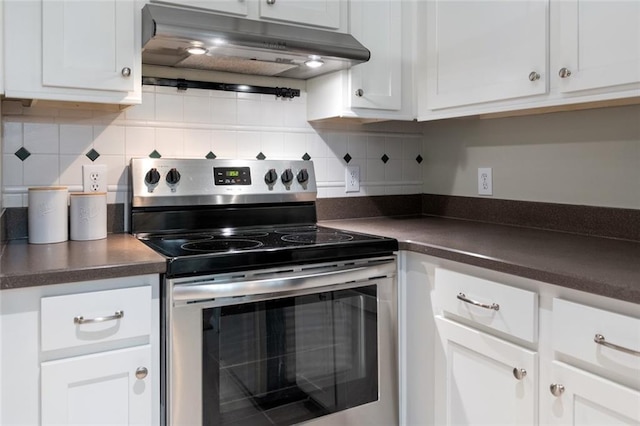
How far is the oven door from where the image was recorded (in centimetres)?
142

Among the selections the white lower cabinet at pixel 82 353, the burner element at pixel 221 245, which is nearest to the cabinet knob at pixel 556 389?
the burner element at pixel 221 245

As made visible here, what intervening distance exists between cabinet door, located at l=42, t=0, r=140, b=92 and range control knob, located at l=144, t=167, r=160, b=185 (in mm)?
340

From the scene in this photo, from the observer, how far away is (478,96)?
1859 millimetres

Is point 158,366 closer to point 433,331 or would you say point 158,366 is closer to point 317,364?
point 317,364

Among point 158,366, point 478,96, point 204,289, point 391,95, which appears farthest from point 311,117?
point 158,366

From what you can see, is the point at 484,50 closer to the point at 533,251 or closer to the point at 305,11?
the point at 305,11

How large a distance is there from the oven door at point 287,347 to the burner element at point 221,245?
113 mm

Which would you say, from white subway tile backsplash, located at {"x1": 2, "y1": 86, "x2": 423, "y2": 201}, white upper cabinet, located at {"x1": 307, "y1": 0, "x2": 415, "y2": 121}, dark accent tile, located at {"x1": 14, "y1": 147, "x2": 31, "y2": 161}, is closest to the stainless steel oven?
white subway tile backsplash, located at {"x1": 2, "y1": 86, "x2": 423, "y2": 201}

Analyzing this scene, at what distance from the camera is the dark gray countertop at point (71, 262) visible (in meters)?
1.23

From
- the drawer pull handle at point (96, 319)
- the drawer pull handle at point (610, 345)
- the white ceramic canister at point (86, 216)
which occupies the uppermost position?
the white ceramic canister at point (86, 216)

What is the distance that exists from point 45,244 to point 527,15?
1.72 meters

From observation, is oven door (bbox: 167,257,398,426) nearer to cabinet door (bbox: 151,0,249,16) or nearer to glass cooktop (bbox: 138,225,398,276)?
glass cooktop (bbox: 138,225,398,276)

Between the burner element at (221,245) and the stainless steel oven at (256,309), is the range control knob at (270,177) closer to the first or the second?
the stainless steel oven at (256,309)

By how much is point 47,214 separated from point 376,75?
130 cm
